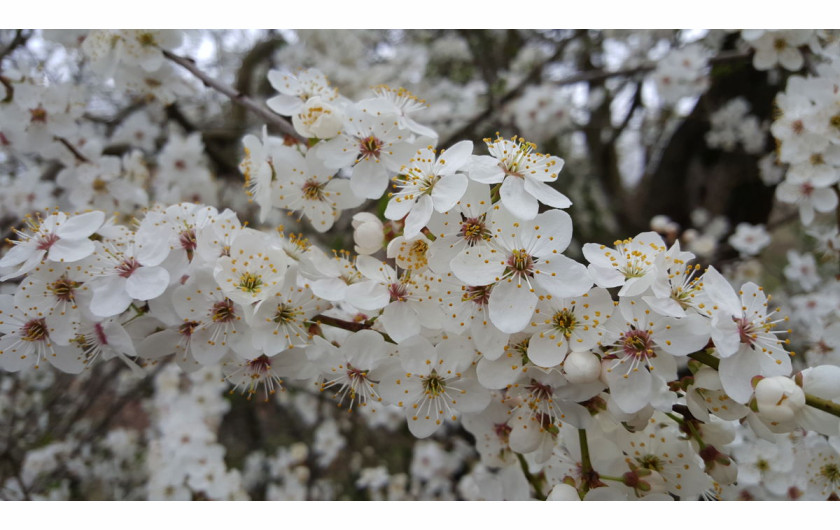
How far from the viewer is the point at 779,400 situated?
0.88 metres

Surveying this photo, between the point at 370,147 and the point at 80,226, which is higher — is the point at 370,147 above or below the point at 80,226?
above

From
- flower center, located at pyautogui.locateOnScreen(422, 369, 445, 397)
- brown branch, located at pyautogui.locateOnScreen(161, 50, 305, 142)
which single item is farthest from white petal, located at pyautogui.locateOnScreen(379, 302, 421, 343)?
brown branch, located at pyautogui.locateOnScreen(161, 50, 305, 142)

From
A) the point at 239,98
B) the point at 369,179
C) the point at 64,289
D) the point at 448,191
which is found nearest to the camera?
the point at 448,191

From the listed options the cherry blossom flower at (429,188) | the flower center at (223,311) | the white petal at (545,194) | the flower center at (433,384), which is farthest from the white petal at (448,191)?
the flower center at (223,311)

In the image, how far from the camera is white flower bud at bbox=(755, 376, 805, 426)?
0.87 metres

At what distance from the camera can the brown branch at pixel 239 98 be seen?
1.39m

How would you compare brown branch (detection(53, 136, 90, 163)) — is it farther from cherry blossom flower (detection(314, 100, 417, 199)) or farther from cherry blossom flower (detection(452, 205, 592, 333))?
cherry blossom flower (detection(452, 205, 592, 333))

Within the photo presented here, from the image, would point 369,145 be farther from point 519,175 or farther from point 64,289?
point 64,289

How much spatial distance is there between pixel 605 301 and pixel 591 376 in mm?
131

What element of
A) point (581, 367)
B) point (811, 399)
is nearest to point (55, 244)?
point (581, 367)

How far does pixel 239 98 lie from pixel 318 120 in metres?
0.49

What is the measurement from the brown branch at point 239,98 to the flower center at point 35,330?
67cm

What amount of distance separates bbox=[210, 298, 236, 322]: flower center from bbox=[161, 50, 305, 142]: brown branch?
0.48 m

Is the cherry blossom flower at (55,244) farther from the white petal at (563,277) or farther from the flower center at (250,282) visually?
the white petal at (563,277)
